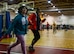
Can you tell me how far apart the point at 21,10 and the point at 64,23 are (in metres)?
39.9

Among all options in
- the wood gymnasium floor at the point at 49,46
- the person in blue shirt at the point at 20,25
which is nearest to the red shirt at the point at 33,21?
the wood gymnasium floor at the point at 49,46

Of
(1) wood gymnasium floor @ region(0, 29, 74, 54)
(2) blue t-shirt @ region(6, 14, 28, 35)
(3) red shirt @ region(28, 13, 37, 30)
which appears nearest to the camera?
(2) blue t-shirt @ region(6, 14, 28, 35)

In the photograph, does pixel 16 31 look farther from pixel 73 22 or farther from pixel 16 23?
pixel 73 22

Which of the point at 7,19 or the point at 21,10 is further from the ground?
the point at 21,10

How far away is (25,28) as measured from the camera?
5211 millimetres

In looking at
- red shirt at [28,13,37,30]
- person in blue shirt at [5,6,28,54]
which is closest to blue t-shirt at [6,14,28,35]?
person in blue shirt at [5,6,28,54]

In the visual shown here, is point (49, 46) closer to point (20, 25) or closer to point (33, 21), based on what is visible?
point (33, 21)

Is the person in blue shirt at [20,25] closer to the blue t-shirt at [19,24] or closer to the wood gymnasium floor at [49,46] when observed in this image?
the blue t-shirt at [19,24]

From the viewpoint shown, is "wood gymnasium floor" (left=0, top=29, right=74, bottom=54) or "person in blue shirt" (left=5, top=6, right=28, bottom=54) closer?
"person in blue shirt" (left=5, top=6, right=28, bottom=54)

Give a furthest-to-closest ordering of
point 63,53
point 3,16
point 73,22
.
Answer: point 73,22, point 3,16, point 63,53

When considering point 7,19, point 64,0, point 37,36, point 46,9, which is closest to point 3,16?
point 7,19

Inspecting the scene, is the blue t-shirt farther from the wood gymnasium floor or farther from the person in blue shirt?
the wood gymnasium floor

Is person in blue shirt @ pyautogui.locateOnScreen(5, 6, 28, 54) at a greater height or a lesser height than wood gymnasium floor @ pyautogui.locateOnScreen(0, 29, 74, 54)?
greater

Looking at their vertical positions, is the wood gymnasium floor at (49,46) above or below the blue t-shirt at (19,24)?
below
